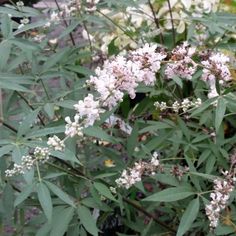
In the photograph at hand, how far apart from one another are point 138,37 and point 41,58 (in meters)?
0.38

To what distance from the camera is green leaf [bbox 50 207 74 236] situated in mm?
1567

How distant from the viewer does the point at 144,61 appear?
1.35m

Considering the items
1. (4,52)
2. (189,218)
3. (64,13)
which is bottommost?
(189,218)

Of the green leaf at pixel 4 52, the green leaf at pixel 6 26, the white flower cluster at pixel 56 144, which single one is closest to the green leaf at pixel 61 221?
the white flower cluster at pixel 56 144

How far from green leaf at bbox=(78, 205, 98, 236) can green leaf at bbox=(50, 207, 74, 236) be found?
32 millimetres

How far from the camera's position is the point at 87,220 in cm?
159

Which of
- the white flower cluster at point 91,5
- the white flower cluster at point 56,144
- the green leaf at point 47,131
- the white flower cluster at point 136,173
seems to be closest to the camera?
the white flower cluster at point 56,144

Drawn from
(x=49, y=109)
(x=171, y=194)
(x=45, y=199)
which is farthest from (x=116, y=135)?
(x=45, y=199)

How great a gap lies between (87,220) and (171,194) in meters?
0.27

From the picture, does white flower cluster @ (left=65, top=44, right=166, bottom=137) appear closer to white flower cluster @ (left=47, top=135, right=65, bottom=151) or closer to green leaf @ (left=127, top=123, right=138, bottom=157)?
white flower cluster @ (left=47, top=135, right=65, bottom=151)

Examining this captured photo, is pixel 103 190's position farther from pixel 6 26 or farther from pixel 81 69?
pixel 6 26

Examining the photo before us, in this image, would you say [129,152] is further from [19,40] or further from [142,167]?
[19,40]

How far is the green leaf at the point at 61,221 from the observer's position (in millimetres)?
1567

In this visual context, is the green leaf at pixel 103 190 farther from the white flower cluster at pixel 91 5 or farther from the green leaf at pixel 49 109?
the white flower cluster at pixel 91 5
